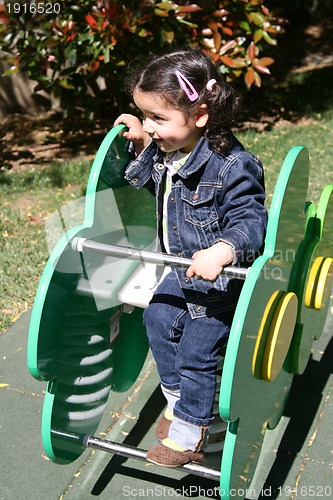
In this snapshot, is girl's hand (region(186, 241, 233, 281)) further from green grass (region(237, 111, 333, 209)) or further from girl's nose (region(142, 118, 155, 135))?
green grass (region(237, 111, 333, 209))

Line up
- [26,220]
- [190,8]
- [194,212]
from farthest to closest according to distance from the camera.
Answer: [190,8] < [26,220] < [194,212]

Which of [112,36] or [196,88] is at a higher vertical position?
[196,88]

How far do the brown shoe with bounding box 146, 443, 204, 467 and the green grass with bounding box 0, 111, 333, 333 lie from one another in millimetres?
1606

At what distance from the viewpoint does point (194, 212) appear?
282 centimetres

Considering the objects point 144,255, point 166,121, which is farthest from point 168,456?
point 166,121

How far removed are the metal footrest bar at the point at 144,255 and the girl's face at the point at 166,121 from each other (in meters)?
0.43

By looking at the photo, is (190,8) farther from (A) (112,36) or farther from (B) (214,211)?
(B) (214,211)

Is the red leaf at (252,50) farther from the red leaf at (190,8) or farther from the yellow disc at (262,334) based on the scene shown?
the yellow disc at (262,334)

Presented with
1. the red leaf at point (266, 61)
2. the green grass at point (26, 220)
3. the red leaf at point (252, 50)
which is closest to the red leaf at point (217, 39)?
the red leaf at point (252, 50)

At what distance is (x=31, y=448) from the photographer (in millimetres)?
3268

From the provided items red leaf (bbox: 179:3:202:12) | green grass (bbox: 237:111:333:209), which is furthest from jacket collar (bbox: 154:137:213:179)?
red leaf (bbox: 179:3:202:12)

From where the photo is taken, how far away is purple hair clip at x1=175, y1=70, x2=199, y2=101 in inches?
105

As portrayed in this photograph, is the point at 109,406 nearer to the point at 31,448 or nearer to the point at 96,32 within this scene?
the point at 31,448

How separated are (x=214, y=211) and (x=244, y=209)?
0.17m
